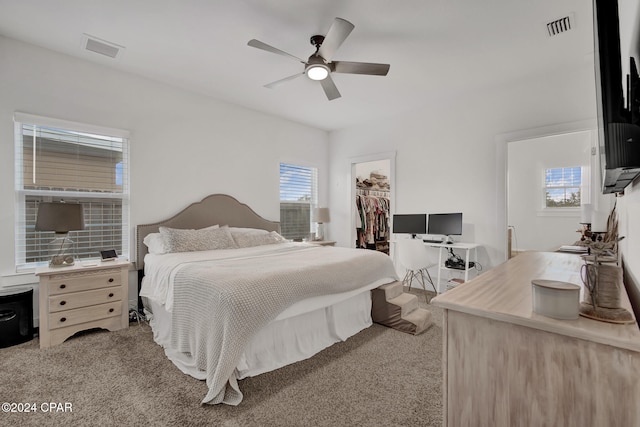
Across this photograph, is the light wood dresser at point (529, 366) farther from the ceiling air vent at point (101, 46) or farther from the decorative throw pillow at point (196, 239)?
the ceiling air vent at point (101, 46)

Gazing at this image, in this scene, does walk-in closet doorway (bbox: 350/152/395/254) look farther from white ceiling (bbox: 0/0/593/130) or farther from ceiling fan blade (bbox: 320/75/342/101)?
ceiling fan blade (bbox: 320/75/342/101)

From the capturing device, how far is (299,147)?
5.41 m

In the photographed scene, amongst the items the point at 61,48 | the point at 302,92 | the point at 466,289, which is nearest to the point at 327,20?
the point at 302,92

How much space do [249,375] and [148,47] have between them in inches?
124

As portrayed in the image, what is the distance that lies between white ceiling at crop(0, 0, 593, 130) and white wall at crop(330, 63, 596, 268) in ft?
0.77

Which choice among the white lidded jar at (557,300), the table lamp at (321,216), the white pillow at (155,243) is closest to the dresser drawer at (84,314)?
the white pillow at (155,243)

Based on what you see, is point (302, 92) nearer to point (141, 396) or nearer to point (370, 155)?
point (370, 155)

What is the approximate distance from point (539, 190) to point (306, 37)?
560 centimetres

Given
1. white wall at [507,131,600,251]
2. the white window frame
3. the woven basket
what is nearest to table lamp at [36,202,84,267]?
the woven basket

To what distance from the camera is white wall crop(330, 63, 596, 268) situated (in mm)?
3453

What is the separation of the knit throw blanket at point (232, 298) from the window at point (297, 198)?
2.51 metres

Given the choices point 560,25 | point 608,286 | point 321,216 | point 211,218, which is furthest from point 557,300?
point 321,216

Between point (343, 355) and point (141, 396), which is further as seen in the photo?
point (343, 355)

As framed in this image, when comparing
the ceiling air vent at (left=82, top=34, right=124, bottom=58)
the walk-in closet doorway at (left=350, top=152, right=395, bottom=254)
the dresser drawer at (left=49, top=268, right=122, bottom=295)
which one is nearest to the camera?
the dresser drawer at (left=49, top=268, right=122, bottom=295)
